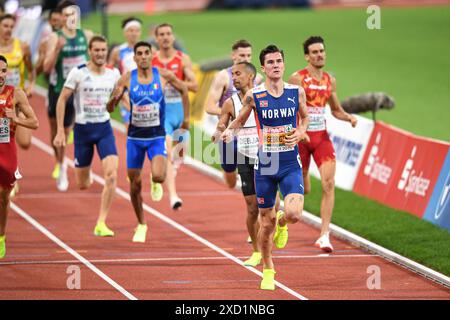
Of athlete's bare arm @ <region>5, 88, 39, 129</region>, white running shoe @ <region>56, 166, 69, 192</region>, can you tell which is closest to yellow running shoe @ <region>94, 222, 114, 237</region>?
athlete's bare arm @ <region>5, 88, 39, 129</region>

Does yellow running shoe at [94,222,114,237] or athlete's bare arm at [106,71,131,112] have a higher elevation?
athlete's bare arm at [106,71,131,112]

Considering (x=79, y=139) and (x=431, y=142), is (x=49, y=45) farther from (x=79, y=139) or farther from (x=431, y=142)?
(x=431, y=142)

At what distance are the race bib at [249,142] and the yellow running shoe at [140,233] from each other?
2.26 m

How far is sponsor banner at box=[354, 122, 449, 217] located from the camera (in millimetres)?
16625

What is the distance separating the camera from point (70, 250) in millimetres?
15281

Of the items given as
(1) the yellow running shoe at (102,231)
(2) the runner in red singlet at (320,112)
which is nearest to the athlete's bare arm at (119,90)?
(1) the yellow running shoe at (102,231)

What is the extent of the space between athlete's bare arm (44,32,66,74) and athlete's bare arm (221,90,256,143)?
6.90 metres

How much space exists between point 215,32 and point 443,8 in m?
10.5

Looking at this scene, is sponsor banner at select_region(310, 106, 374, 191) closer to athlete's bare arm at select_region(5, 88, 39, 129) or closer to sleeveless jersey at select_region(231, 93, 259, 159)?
sleeveless jersey at select_region(231, 93, 259, 159)

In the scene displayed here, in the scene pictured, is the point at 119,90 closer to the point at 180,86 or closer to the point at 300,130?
the point at 180,86

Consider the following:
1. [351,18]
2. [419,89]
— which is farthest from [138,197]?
[351,18]

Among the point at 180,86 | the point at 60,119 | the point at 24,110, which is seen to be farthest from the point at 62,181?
the point at 24,110

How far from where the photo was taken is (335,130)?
20.1 metres

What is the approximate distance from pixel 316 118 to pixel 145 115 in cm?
228
